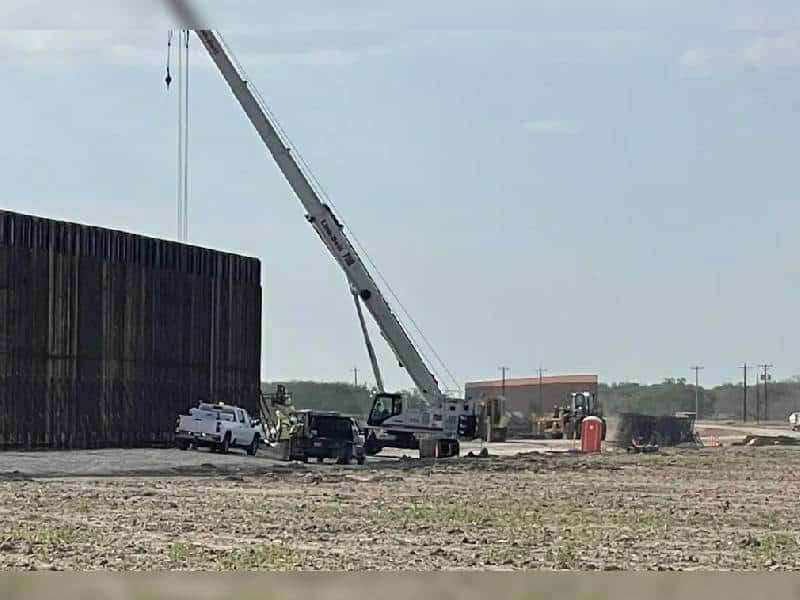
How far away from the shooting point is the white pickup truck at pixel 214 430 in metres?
55.5

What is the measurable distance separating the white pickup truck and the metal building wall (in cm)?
438

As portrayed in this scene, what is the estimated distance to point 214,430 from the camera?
55.4 metres

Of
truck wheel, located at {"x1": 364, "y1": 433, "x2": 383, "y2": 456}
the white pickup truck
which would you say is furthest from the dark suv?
truck wheel, located at {"x1": 364, "y1": 433, "x2": 383, "y2": 456}

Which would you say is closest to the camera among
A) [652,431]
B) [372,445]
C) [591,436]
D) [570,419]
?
[372,445]

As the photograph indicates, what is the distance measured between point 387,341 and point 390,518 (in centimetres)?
3705

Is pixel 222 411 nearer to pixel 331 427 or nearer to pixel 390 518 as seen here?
pixel 331 427

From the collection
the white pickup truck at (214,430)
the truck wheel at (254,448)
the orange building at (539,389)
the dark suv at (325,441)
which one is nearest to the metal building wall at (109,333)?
the white pickup truck at (214,430)

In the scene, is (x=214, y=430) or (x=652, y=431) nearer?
(x=214, y=430)

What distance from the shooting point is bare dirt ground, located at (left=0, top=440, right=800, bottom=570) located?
18688 mm

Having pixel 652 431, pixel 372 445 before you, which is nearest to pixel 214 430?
pixel 372 445

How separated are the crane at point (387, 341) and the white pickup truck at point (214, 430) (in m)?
7.66

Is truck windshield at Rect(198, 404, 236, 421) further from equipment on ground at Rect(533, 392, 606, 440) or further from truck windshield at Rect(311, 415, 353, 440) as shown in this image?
equipment on ground at Rect(533, 392, 606, 440)

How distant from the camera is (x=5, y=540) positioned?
2044 centimetres

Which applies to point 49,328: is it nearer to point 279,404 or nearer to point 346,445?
point 346,445
